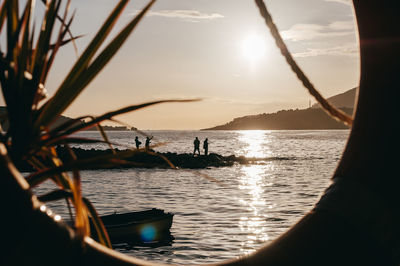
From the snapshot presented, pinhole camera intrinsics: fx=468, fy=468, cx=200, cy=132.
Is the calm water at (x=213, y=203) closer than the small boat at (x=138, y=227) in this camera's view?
No

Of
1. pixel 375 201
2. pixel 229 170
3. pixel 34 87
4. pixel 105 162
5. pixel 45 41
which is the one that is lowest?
pixel 229 170

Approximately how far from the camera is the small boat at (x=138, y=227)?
12266 millimetres

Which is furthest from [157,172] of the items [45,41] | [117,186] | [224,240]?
[45,41]

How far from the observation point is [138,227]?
12.5 metres

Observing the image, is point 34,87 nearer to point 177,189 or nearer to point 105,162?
point 105,162

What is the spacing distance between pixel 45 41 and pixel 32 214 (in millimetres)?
600

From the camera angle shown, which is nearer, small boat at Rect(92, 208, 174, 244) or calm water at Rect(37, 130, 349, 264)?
small boat at Rect(92, 208, 174, 244)

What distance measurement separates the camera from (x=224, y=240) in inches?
552

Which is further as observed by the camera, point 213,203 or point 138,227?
point 213,203

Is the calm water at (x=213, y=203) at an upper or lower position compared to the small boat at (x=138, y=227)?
lower

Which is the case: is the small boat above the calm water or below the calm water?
above

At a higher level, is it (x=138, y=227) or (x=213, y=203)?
(x=138, y=227)

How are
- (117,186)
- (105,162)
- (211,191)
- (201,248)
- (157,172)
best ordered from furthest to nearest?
1. (157,172)
2. (117,186)
3. (211,191)
4. (201,248)
5. (105,162)

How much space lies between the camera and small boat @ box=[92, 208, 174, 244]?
12.3 m
